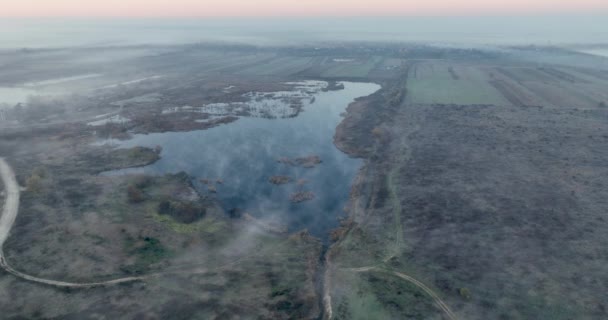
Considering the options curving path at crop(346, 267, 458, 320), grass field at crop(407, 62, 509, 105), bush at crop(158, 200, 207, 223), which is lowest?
curving path at crop(346, 267, 458, 320)

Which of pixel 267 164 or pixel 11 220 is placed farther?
pixel 267 164

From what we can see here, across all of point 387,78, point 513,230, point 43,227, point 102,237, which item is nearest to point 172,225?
point 102,237

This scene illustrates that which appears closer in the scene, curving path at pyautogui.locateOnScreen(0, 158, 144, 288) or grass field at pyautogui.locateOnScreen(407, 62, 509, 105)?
curving path at pyautogui.locateOnScreen(0, 158, 144, 288)

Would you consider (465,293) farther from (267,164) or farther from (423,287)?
(267,164)

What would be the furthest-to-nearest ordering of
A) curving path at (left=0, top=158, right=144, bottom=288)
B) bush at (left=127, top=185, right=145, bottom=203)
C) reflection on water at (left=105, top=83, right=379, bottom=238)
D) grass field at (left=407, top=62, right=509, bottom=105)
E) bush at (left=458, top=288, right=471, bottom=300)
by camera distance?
grass field at (left=407, top=62, right=509, bottom=105)
reflection on water at (left=105, top=83, right=379, bottom=238)
bush at (left=127, top=185, right=145, bottom=203)
curving path at (left=0, top=158, right=144, bottom=288)
bush at (left=458, top=288, right=471, bottom=300)

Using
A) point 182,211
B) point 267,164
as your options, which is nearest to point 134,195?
point 182,211

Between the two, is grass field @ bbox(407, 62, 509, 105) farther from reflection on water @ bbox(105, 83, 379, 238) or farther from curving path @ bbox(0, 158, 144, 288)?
curving path @ bbox(0, 158, 144, 288)

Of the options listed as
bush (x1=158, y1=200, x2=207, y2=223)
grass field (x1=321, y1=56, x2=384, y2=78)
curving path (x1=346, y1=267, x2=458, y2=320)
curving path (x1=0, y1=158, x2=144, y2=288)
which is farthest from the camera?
grass field (x1=321, y1=56, x2=384, y2=78)

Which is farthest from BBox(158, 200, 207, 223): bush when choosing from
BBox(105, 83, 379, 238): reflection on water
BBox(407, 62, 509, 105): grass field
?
BBox(407, 62, 509, 105): grass field

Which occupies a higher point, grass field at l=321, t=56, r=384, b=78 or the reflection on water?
grass field at l=321, t=56, r=384, b=78

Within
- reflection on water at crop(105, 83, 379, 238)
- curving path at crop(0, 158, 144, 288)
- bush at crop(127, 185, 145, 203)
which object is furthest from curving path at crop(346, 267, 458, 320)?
bush at crop(127, 185, 145, 203)
